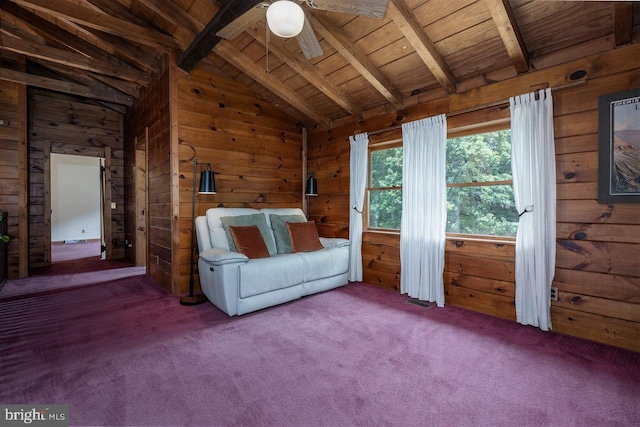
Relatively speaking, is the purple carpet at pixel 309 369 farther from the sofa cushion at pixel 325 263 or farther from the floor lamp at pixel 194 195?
the sofa cushion at pixel 325 263

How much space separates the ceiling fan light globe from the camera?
1.64m

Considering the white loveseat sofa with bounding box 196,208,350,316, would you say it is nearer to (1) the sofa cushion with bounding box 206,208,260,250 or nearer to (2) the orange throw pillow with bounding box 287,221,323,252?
(1) the sofa cushion with bounding box 206,208,260,250

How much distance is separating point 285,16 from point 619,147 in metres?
2.49

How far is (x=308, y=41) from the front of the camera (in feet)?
7.06

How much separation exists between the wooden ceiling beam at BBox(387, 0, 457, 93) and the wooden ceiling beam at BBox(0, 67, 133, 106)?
4.81 meters

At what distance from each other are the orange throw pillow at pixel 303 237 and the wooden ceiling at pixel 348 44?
5.31ft

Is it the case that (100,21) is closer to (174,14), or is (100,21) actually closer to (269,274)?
(174,14)

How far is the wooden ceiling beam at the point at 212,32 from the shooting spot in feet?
7.46

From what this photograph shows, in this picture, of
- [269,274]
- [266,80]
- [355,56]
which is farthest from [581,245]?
[266,80]

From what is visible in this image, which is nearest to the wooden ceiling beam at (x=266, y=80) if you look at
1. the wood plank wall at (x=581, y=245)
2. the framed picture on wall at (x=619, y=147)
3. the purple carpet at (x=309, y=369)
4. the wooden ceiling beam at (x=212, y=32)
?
the wooden ceiling beam at (x=212, y=32)

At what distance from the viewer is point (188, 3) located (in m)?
2.77

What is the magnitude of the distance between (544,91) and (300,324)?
283cm

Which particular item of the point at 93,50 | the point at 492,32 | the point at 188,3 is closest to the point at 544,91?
the point at 492,32

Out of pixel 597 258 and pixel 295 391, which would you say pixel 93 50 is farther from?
pixel 597 258
